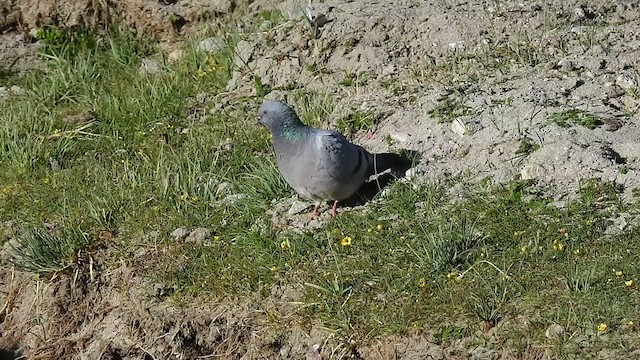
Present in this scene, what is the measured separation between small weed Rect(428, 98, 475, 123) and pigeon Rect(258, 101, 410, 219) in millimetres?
742

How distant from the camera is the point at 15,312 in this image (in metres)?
5.00

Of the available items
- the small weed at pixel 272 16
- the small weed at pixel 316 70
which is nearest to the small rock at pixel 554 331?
the small weed at pixel 316 70

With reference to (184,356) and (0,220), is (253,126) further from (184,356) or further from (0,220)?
(184,356)

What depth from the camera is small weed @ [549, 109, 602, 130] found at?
535 centimetres

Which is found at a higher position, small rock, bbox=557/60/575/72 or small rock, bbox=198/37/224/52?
small rock, bbox=557/60/575/72

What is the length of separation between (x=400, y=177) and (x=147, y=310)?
61.7 inches

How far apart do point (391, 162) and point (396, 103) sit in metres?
0.69

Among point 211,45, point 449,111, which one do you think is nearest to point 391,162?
point 449,111

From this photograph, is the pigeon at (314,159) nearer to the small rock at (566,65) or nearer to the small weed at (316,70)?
the small weed at (316,70)

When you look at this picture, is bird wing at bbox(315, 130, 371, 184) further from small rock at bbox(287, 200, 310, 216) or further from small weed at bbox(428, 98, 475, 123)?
small weed at bbox(428, 98, 475, 123)

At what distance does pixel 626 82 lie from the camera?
5.75m

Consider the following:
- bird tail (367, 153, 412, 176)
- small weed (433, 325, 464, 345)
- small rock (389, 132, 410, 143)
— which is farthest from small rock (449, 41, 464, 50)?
small weed (433, 325, 464, 345)

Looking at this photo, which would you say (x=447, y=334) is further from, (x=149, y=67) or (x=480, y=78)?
(x=149, y=67)

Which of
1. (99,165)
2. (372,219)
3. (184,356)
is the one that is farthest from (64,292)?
(372,219)
